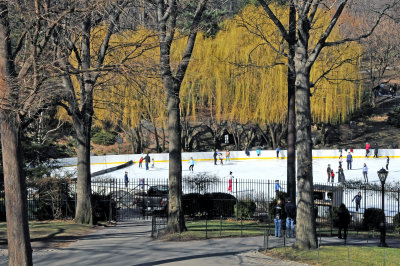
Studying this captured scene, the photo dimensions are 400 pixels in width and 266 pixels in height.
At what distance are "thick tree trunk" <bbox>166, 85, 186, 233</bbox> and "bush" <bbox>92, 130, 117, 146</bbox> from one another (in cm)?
5040

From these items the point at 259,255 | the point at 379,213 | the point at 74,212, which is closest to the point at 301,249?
the point at 259,255

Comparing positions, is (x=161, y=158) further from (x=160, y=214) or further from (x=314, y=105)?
(x=160, y=214)

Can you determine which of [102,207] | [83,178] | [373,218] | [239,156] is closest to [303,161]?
[83,178]

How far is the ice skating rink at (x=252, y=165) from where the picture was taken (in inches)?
1767

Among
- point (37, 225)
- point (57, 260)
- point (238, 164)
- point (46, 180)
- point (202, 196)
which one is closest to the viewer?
point (57, 260)

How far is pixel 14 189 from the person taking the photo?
36.5ft

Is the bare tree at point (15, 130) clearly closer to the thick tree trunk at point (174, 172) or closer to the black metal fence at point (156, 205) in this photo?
the thick tree trunk at point (174, 172)

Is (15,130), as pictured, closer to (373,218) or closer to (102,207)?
(102,207)

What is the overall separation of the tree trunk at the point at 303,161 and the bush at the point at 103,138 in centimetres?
5430

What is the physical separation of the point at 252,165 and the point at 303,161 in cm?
Result: 3690

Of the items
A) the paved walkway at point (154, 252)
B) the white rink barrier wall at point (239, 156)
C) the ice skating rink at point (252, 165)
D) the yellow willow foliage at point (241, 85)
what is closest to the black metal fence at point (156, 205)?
the paved walkway at point (154, 252)

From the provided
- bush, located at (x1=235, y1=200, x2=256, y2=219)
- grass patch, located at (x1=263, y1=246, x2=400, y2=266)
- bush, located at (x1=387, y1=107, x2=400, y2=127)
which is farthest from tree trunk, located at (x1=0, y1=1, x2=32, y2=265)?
bush, located at (x1=387, y1=107, x2=400, y2=127)

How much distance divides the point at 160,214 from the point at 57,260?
10.1 meters

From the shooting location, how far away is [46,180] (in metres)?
23.0
